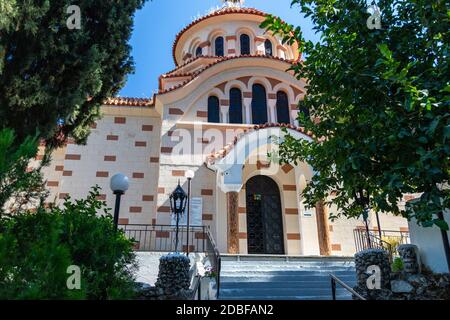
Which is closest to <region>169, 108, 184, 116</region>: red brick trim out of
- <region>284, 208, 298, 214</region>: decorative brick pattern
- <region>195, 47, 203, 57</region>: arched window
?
<region>284, 208, 298, 214</region>: decorative brick pattern

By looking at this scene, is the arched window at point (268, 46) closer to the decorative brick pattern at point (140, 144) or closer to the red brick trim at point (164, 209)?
the decorative brick pattern at point (140, 144)

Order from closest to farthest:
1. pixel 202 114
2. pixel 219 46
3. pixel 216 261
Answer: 1. pixel 216 261
2. pixel 202 114
3. pixel 219 46

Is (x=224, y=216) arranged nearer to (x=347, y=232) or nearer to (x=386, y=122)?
(x=347, y=232)

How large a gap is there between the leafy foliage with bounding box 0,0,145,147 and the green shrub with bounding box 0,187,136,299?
2015 mm

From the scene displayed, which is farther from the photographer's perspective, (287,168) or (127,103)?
(127,103)

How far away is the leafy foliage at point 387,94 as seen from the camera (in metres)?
3.97

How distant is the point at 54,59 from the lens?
6609mm

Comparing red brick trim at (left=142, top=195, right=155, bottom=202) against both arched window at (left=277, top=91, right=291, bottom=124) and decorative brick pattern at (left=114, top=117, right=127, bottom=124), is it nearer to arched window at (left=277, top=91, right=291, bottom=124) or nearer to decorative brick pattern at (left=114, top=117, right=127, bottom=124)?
decorative brick pattern at (left=114, top=117, right=127, bottom=124)

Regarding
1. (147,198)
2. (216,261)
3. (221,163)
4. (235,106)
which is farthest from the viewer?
(235,106)

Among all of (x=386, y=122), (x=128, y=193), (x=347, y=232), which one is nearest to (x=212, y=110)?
(x=128, y=193)

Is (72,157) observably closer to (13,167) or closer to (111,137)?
(111,137)

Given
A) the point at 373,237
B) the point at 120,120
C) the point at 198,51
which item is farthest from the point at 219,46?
the point at 373,237

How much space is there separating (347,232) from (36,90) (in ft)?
35.0

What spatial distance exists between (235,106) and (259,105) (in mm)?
984
